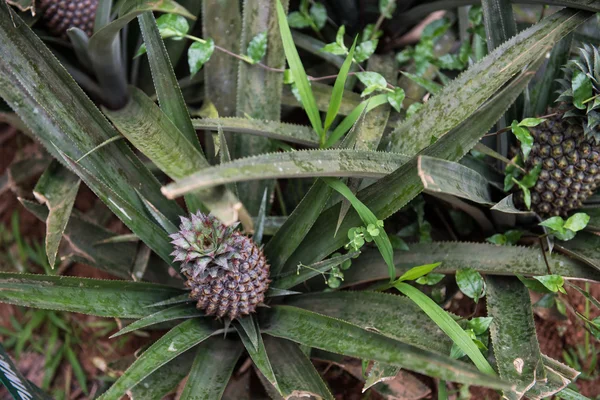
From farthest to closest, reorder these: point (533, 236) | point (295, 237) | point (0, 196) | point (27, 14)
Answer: point (0, 196) < point (27, 14) < point (533, 236) < point (295, 237)

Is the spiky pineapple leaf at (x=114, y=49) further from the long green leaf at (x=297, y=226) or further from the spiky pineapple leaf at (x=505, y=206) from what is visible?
the spiky pineapple leaf at (x=505, y=206)

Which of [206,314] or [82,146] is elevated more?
[82,146]

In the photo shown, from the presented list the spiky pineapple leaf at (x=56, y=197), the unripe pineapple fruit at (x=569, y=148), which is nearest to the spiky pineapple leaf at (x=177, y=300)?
the spiky pineapple leaf at (x=56, y=197)

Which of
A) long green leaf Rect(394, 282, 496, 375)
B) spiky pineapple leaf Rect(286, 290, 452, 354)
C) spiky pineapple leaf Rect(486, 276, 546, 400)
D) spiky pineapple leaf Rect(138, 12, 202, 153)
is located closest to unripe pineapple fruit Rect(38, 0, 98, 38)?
spiky pineapple leaf Rect(138, 12, 202, 153)

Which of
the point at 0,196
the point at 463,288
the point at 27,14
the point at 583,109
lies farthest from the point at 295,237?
the point at 0,196

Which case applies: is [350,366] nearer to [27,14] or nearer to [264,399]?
[264,399]

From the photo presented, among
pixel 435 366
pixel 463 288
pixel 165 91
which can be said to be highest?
pixel 165 91
